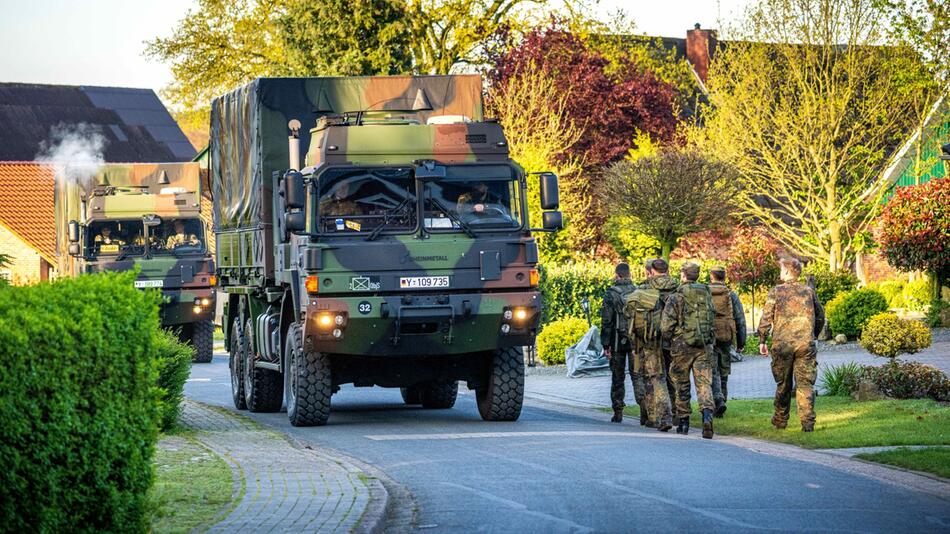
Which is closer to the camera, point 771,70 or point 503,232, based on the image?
point 503,232

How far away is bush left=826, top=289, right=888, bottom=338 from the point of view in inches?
1075

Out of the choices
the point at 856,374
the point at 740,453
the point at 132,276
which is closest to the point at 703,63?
the point at 856,374

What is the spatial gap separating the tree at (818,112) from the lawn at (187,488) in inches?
877

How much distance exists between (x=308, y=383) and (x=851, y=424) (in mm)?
Answer: 5606

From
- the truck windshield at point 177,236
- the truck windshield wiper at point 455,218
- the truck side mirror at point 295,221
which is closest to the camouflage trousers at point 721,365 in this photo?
the truck windshield wiper at point 455,218

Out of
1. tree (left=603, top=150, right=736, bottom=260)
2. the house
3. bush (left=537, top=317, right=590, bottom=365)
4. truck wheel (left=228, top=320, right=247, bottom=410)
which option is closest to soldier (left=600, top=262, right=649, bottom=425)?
truck wheel (left=228, top=320, right=247, bottom=410)

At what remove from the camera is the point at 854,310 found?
2750cm

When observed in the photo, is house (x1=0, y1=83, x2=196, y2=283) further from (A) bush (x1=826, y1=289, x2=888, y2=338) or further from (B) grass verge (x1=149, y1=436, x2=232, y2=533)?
(B) grass verge (x1=149, y1=436, x2=232, y2=533)

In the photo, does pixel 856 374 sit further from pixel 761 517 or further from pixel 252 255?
pixel 761 517

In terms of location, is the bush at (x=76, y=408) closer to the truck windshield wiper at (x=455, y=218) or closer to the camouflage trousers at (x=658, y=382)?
the truck windshield wiper at (x=455, y=218)

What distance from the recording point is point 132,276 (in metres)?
8.44

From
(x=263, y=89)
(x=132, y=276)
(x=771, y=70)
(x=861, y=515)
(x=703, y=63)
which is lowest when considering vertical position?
(x=861, y=515)

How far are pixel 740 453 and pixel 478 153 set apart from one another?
4.44 meters

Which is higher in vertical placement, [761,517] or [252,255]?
[252,255]
